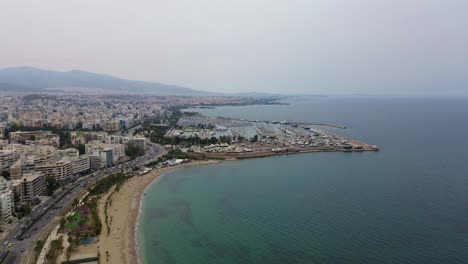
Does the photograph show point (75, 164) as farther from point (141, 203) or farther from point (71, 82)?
point (71, 82)

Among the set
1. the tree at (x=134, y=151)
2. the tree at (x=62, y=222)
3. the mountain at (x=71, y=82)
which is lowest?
the tree at (x=62, y=222)

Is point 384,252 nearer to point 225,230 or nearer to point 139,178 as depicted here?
point 225,230

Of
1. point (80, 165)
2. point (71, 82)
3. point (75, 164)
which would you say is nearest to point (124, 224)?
point (75, 164)

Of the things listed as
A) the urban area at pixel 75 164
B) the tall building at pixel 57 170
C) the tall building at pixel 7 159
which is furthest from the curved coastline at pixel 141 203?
the tall building at pixel 7 159

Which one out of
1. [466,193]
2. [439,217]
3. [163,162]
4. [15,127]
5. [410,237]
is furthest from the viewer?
[15,127]

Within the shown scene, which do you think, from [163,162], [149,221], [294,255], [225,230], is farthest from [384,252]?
[163,162]

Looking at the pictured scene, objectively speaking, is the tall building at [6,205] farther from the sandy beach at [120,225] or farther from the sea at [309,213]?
the sea at [309,213]
